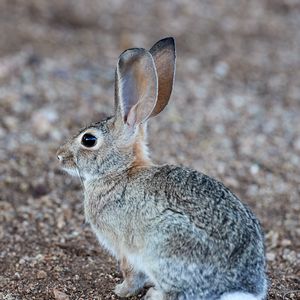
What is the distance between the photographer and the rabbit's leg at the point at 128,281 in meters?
5.30

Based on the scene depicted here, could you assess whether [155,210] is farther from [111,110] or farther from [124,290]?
[111,110]

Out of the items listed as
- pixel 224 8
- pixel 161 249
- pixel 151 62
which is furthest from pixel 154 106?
pixel 224 8

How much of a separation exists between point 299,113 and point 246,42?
212 cm

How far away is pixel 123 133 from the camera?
5551 mm

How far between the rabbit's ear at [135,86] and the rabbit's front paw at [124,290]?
3.83ft

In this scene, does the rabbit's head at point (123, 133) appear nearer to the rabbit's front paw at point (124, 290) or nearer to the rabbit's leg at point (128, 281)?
the rabbit's leg at point (128, 281)

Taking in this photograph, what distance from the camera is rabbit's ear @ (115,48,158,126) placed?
5.32 metres

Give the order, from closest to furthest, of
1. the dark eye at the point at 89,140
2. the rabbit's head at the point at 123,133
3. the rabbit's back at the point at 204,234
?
the rabbit's back at the point at 204,234
the rabbit's head at the point at 123,133
the dark eye at the point at 89,140

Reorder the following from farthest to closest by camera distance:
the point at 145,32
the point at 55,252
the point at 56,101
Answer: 1. the point at 145,32
2. the point at 56,101
3. the point at 55,252

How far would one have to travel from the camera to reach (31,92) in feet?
28.4

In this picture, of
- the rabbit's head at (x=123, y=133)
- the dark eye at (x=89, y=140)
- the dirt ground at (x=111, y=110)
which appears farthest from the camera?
the dirt ground at (x=111, y=110)

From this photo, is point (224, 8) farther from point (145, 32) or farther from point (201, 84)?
point (201, 84)

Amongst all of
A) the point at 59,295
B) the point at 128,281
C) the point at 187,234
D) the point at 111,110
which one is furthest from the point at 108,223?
the point at 111,110

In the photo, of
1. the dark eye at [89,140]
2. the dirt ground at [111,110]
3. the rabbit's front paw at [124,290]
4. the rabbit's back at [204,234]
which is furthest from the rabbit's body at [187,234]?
the dirt ground at [111,110]
